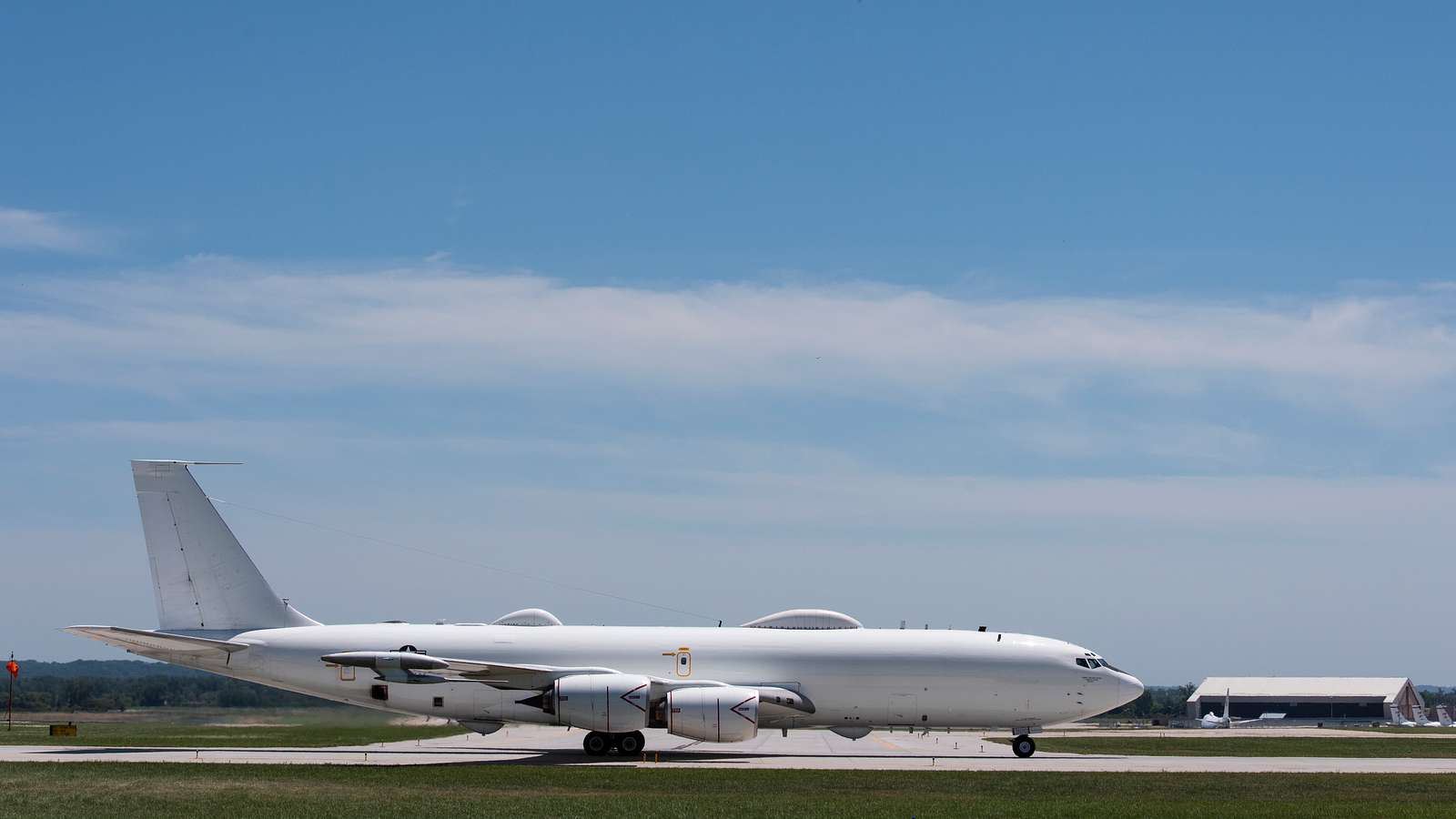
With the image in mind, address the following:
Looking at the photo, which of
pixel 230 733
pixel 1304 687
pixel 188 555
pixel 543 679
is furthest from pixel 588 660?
pixel 1304 687

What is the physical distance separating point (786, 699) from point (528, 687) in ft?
24.0

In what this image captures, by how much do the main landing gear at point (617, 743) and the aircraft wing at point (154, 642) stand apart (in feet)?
33.8

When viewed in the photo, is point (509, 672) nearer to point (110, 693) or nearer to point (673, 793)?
point (673, 793)

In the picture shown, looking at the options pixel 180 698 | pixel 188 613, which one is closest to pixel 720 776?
pixel 188 613

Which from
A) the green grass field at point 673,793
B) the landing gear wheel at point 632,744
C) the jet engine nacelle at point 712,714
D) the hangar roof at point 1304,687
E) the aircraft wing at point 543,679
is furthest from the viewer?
the hangar roof at point 1304,687

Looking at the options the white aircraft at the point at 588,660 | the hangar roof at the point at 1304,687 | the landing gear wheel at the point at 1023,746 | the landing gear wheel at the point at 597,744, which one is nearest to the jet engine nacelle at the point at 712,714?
the white aircraft at the point at 588,660

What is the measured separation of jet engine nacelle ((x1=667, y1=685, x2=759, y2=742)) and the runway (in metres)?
0.76

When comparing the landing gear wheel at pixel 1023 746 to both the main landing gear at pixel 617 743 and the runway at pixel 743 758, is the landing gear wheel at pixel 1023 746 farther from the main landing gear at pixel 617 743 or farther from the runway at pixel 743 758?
the main landing gear at pixel 617 743

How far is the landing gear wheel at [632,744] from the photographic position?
4022 cm

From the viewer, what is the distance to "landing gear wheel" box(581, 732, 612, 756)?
132 feet

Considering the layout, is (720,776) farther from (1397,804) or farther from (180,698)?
(180,698)

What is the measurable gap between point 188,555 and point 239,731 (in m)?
15.1

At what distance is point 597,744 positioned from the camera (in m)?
40.5

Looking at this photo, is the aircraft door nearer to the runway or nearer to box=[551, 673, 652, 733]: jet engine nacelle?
the runway
